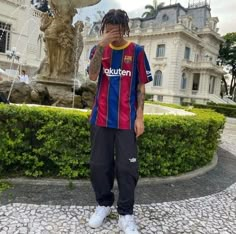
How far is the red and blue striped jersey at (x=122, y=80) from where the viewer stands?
300cm

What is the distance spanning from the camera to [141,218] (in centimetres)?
346

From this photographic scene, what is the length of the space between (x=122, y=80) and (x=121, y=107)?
27 centimetres

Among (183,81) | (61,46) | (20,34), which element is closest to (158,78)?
(183,81)

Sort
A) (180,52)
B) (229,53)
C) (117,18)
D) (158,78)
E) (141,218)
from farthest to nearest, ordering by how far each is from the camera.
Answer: (229,53), (158,78), (180,52), (141,218), (117,18)

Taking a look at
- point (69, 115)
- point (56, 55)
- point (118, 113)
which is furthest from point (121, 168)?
point (56, 55)

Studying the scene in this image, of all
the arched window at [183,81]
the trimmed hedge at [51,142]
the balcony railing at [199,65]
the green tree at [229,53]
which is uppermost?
the green tree at [229,53]

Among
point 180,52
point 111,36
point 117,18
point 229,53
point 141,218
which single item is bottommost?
point 141,218

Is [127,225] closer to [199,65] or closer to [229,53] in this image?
[199,65]

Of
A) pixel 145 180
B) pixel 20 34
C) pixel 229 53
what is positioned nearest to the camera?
pixel 145 180

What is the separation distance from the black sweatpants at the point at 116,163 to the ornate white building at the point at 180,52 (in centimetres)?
3689

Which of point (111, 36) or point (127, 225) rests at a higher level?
point (111, 36)

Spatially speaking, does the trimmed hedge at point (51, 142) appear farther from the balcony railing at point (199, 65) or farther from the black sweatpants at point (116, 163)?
the balcony railing at point (199, 65)

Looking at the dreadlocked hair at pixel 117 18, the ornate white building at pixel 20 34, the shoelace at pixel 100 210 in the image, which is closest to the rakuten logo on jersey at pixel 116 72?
the dreadlocked hair at pixel 117 18

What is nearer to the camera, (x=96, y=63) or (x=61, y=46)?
(x=96, y=63)
